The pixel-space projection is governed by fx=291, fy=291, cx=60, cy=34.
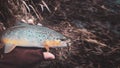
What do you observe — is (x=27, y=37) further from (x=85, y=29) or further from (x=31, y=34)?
(x=85, y=29)

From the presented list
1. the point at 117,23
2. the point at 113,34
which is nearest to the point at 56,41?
the point at 113,34

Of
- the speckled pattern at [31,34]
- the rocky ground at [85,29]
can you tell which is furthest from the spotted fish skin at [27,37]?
the rocky ground at [85,29]

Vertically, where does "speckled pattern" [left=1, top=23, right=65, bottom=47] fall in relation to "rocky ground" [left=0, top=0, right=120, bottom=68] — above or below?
above

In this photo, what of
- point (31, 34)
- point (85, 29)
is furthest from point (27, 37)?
point (85, 29)

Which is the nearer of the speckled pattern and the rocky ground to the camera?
the speckled pattern

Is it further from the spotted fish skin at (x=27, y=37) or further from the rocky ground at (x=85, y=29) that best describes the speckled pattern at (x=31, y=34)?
the rocky ground at (x=85, y=29)

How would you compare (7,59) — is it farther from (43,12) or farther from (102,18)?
(102,18)

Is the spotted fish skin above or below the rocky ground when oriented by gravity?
above

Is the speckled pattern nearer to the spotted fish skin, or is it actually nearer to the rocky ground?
the spotted fish skin

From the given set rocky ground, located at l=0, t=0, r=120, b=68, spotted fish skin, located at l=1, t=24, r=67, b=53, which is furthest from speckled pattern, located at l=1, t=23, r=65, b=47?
rocky ground, located at l=0, t=0, r=120, b=68
